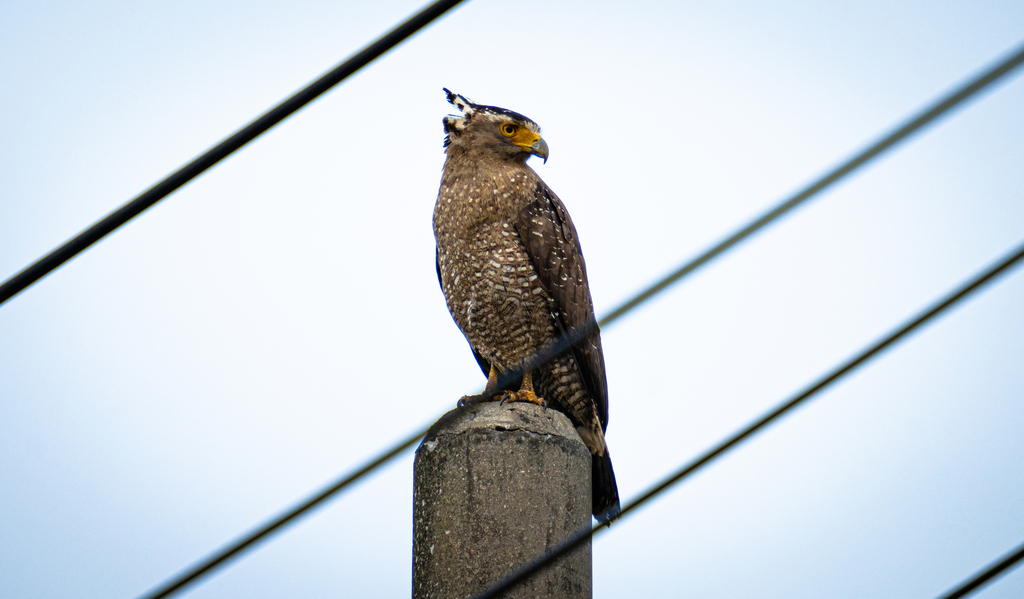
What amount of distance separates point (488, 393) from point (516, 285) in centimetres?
66

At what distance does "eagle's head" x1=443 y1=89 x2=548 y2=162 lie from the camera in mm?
5309

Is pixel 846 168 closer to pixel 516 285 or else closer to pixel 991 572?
pixel 991 572

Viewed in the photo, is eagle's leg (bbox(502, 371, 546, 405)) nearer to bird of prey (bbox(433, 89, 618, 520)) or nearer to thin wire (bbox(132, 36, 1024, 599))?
bird of prey (bbox(433, 89, 618, 520))

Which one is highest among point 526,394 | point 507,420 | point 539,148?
point 539,148

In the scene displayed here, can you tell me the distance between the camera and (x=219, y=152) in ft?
5.73

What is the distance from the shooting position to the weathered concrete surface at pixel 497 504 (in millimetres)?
3111

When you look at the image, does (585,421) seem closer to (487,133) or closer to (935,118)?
(487,133)

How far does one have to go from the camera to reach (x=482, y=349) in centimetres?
509

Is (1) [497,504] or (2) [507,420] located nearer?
(1) [497,504]

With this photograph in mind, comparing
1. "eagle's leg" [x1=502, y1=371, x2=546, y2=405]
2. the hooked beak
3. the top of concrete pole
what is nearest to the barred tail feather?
"eagle's leg" [x1=502, y1=371, x2=546, y2=405]

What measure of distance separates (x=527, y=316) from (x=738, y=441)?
112 inches

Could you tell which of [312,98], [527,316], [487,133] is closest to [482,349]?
[527,316]

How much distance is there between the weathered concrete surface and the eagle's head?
7.38 feet

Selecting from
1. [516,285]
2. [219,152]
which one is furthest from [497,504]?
[516,285]
